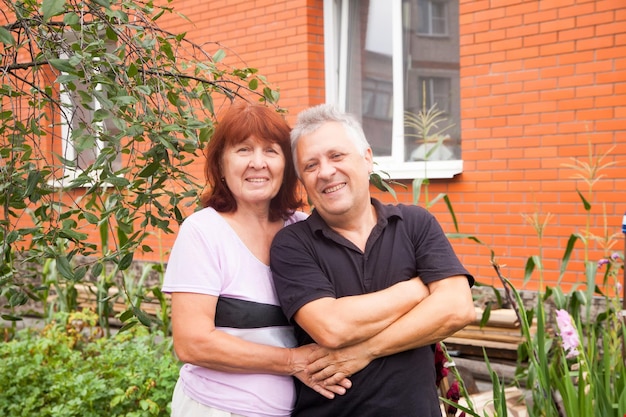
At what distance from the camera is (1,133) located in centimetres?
295

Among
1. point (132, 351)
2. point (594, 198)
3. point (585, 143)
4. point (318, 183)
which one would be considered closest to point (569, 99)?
point (585, 143)

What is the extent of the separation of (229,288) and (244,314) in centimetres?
9

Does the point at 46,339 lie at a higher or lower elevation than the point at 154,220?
lower

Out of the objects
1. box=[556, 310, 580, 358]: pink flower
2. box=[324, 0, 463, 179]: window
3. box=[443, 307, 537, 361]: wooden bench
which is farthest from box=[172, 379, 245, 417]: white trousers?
box=[324, 0, 463, 179]: window

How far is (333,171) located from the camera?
236 cm

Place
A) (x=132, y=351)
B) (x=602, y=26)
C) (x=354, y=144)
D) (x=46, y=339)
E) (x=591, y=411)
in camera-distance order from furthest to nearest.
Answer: (x=602, y=26) → (x=46, y=339) → (x=132, y=351) → (x=591, y=411) → (x=354, y=144)

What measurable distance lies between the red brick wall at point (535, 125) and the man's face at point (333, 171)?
3.19 m

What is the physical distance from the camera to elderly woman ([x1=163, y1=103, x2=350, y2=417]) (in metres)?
2.25

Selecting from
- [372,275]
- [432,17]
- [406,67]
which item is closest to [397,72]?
[406,67]

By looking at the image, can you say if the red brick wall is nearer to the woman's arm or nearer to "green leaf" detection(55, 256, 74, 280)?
the woman's arm

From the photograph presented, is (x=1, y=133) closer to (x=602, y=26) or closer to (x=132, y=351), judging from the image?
(x=132, y=351)

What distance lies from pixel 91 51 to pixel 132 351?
2589mm

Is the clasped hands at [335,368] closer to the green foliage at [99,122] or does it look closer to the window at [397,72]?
the green foliage at [99,122]

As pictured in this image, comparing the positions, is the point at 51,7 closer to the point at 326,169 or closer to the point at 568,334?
the point at 326,169
